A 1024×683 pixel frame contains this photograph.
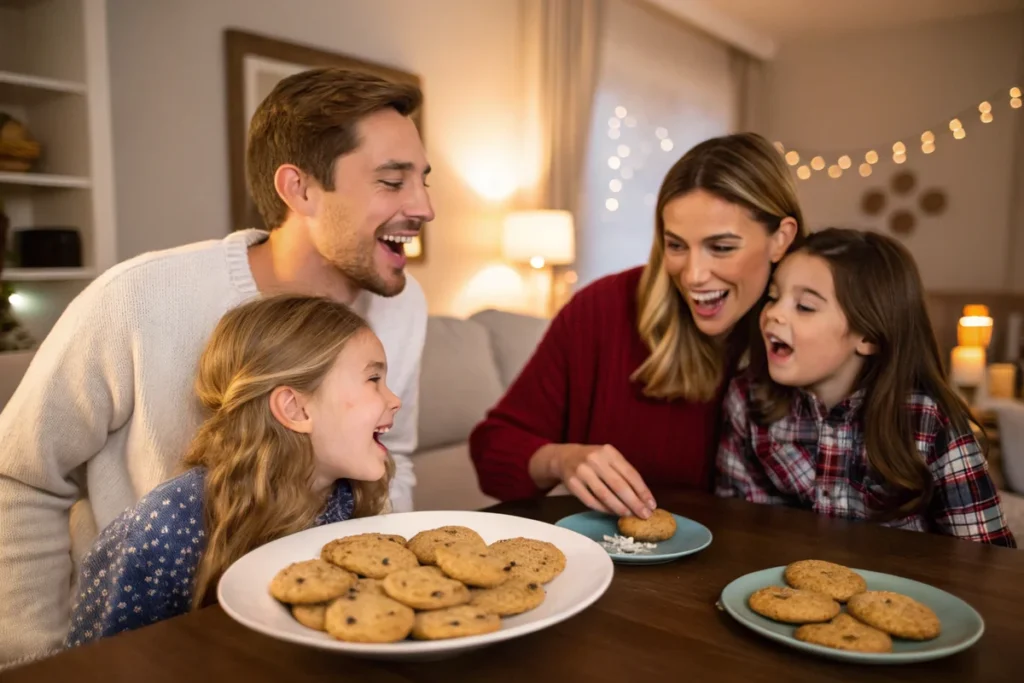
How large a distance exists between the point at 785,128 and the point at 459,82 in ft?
11.3

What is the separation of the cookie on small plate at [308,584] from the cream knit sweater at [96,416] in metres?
0.72

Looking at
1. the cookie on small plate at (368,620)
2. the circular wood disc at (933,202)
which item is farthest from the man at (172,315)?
the circular wood disc at (933,202)

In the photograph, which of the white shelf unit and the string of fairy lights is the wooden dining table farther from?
the string of fairy lights

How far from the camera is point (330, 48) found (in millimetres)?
3803

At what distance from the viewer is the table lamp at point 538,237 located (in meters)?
4.70

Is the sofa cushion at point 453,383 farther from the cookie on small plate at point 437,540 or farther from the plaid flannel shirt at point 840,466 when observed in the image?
the cookie on small plate at point 437,540

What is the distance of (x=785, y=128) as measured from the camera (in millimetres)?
6930

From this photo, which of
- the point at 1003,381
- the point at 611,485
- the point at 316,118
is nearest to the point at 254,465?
the point at 611,485

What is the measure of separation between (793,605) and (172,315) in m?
1.11

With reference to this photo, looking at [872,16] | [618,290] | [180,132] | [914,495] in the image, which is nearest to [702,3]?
[872,16]

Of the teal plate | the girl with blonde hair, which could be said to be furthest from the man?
the teal plate

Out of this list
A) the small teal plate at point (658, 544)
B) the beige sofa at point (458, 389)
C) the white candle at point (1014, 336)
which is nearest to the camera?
the small teal plate at point (658, 544)

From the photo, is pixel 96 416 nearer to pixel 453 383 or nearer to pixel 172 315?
pixel 172 315

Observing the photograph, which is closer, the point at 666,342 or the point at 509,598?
the point at 509,598
